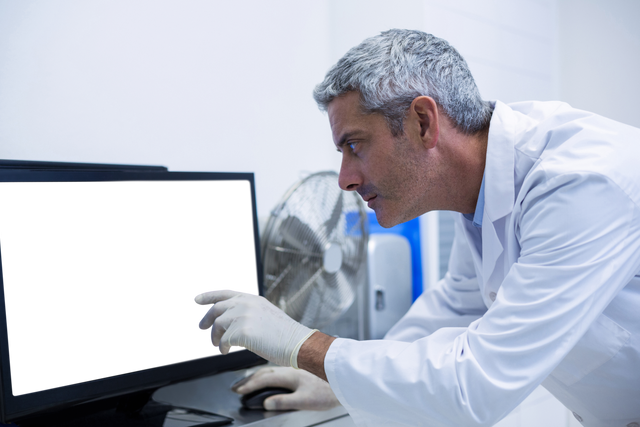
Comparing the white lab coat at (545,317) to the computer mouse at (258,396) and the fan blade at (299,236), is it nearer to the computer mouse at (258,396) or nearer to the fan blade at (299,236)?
the computer mouse at (258,396)

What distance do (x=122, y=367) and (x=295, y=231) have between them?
58 centimetres

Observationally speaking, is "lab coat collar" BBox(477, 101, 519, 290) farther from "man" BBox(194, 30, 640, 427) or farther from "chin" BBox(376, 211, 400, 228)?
"chin" BBox(376, 211, 400, 228)

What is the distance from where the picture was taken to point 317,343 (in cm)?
89

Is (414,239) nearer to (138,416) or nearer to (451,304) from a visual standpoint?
(451,304)

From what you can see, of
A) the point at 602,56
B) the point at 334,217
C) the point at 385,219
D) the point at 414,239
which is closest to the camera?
the point at 385,219

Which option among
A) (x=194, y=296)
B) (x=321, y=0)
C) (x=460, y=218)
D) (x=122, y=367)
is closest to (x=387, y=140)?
(x=460, y=218)

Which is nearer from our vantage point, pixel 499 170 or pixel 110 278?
pixel 110 278

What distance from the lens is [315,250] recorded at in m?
1.39

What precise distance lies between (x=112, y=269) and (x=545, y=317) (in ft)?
2.57

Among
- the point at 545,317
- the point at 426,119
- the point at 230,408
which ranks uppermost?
the point at 426,119

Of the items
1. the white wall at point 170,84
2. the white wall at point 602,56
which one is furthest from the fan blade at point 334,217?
the white wall at point 602,56

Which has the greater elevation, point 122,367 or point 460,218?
point 460,218

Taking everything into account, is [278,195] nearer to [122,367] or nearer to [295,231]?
[295,231]

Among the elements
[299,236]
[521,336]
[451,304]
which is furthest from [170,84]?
[521,336]
